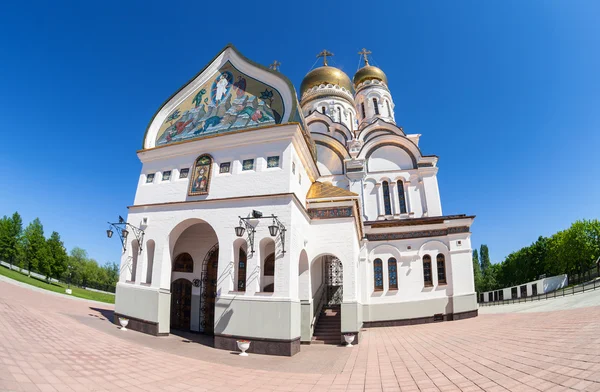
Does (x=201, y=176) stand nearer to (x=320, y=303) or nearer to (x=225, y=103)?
(x=225, y=103)

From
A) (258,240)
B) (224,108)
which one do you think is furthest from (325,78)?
(258,240)

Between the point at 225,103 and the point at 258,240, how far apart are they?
18.3 feet

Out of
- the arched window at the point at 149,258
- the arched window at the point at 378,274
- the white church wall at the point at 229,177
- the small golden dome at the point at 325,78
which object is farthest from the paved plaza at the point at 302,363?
the small golden dome at the point at 325,78

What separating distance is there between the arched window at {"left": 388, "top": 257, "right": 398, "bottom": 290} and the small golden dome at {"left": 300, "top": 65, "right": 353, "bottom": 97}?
16.8 m

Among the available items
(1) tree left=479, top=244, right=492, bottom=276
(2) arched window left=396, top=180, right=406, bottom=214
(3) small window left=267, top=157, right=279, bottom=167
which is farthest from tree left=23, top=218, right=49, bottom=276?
(1) tree left=479, top=244, right=492, bottom=276

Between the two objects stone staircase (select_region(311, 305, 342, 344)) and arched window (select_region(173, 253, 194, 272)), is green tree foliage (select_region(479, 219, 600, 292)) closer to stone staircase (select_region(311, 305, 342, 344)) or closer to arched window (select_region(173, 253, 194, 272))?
stone staircase (select_region(311, 305, 342, 344))

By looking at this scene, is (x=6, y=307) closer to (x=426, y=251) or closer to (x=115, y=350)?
(x=115, y=350)

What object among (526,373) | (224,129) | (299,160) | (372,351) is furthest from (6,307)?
(526,373)

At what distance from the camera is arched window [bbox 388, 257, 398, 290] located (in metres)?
15.6

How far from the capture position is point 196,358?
742 cm

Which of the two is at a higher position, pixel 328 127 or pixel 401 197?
pixel 328 127

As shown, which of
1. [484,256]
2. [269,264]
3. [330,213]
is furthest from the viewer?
[484,256]

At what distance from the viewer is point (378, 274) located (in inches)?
628

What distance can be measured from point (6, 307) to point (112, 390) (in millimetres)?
8935
